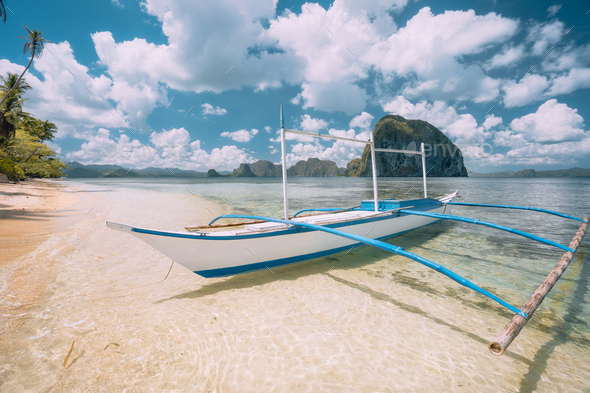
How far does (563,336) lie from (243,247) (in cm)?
515

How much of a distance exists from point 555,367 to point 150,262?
24.3 feet

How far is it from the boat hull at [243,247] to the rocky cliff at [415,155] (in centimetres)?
11352

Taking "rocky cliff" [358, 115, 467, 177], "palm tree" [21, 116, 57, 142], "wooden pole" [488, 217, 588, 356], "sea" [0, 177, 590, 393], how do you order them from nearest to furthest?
"wooden pole" [488, 217, 588, 356] → "sea" [0, 177, 590, 393] → "palm tree" [21, 116, 57, 142] → "rocky cliff" [358, 115, 467, 177]

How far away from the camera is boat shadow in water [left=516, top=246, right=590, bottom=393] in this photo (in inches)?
103

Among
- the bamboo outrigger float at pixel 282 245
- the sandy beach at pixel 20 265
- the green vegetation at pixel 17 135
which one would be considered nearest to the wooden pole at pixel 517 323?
the bamboo outrigger float at pixel 282 245

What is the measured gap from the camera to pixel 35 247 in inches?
243

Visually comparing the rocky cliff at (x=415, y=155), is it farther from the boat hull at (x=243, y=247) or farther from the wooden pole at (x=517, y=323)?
the wooden pole at (x=517, y=323)

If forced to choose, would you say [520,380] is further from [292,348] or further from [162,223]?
[162,223]

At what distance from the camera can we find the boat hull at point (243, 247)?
12.4ft

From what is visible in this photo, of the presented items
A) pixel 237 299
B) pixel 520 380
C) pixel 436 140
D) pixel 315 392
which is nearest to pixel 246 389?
pixel 315 392

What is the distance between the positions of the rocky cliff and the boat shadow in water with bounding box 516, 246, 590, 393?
→ 113 m

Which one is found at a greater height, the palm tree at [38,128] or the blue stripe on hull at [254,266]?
the palm tree at [38,128]

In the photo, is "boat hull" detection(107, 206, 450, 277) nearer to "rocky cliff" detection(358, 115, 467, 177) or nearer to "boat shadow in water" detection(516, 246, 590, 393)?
"boat shadow in water" detection(516, 246, 590, 393)

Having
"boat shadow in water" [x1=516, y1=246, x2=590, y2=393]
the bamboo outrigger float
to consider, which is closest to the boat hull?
the bamboo outrigger float
